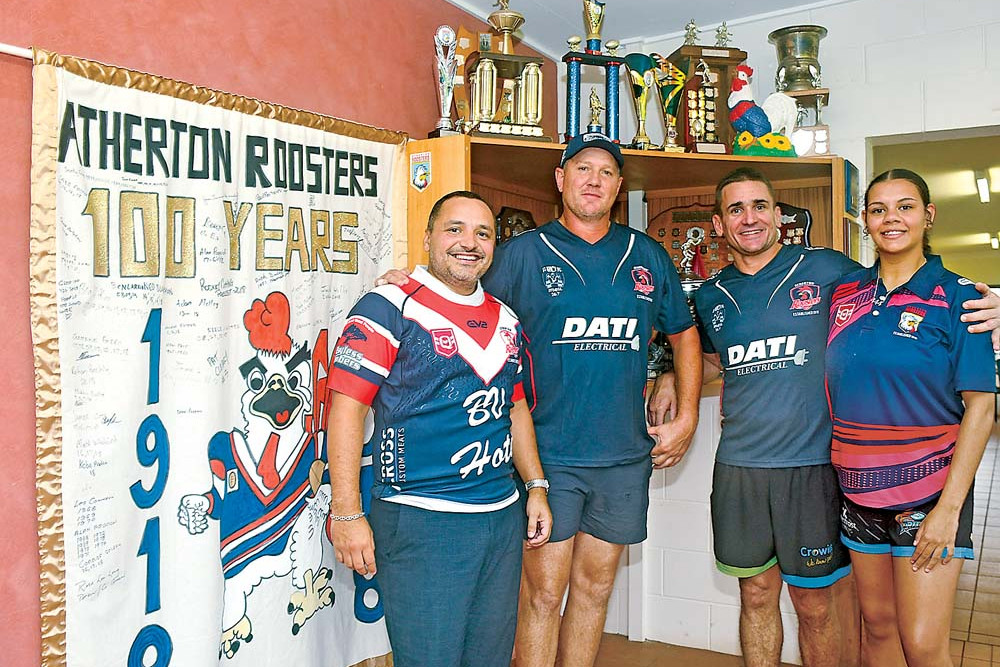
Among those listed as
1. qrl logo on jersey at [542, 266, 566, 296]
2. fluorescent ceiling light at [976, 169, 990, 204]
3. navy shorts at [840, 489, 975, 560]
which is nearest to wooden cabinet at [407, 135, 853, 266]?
qrl logo on jersey at [542, 266, 566, 296]

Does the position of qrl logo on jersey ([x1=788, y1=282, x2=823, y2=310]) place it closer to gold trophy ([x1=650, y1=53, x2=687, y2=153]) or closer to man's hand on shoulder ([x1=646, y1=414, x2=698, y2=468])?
man's hand on shoulder ([x1=646, y1=414, x2=698, y2=468])

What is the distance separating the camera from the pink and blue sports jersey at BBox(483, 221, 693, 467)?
2.28 m

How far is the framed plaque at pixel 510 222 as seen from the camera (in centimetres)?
309

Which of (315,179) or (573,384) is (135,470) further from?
(573,384)

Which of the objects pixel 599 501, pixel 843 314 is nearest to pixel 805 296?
pixel 843 314

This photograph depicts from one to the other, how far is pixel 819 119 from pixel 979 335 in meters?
1.43

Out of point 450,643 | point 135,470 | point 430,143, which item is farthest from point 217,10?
point 450,643

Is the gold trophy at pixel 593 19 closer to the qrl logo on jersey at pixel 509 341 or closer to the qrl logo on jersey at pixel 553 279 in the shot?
the qrl logo on jersey at pixel 553 279

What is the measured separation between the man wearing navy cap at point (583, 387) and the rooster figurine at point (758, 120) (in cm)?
79

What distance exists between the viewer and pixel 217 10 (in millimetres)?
2119

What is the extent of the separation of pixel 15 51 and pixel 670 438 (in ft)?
6.18

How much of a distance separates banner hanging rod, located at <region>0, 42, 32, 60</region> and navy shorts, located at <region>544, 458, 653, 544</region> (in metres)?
1.54

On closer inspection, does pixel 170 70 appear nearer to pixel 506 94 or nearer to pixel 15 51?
pixel 15 51

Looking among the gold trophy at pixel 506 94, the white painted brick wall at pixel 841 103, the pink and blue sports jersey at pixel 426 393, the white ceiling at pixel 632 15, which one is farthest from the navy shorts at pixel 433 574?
the white ceiling at pixel 632 15
